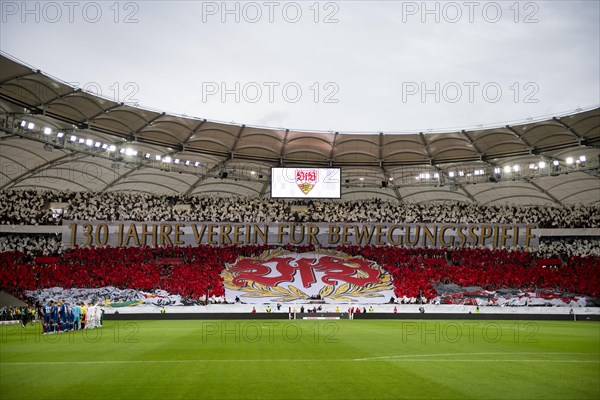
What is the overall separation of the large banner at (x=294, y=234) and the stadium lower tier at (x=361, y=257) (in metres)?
0.99

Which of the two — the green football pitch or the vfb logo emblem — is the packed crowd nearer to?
the vfb logo emblem

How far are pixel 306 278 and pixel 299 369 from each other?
36977mm

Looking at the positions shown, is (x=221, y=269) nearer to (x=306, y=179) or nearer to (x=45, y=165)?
(x=306, y=179)

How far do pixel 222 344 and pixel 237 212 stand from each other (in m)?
37.4

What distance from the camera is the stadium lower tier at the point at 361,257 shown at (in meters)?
43.4

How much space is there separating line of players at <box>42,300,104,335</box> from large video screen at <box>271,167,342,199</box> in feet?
76.4

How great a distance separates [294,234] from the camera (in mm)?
54938

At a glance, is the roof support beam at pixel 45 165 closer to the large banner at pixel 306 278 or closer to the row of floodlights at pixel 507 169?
the large banner at pixel 306 278

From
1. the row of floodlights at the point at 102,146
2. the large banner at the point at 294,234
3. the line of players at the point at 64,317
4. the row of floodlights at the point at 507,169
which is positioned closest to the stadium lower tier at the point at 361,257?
the large banner at the point at 294,234

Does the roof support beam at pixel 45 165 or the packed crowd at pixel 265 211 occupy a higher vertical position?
the roof support beam at pixel 45 165

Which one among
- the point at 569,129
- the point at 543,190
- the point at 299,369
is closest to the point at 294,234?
the point at 543,190

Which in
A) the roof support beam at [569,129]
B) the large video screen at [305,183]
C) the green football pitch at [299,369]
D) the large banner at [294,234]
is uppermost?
the roof support beam at [569,129]

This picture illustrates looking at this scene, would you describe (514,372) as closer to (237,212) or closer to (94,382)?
(94,382)

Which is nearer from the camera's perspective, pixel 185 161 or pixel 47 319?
pixel 47 319
